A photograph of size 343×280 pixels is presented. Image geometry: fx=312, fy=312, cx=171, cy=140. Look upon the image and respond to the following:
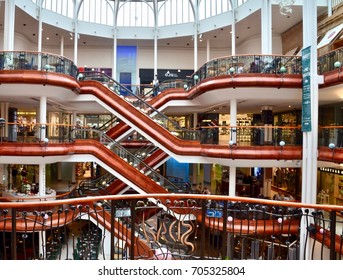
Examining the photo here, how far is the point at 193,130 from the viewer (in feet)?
55.4

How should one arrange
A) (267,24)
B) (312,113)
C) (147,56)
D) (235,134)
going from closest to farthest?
(312,113) < (235,134) < (267,24) < (147,56)

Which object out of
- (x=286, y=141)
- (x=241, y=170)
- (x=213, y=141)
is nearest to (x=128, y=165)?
(x=213, y=141)

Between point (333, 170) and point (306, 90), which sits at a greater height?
point (306, 90)

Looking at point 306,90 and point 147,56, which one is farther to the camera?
point 147,56

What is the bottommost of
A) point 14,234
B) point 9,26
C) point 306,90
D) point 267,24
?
point 14,234

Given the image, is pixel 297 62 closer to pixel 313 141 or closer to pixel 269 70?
pixel 269 70

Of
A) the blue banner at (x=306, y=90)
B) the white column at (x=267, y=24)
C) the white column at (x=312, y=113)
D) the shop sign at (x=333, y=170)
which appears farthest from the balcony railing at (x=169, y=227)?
the white column at (x=267, y=24)

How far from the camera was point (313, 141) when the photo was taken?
44.1 ft

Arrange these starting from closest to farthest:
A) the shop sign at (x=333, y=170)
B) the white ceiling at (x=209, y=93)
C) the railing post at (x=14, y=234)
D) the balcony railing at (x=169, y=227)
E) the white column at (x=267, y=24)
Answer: the railing post at (x=14, y=234)
the balcony railing at (x=169, y=227)
the white ceiling at (x=209, y=93)
the shop sign at (x=333, y=170)
the white column at (x=267, y=24)

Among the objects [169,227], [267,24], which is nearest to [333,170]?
[267,24]

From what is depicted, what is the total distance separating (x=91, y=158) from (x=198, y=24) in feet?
53.0

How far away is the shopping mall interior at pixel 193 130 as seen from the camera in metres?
12.9

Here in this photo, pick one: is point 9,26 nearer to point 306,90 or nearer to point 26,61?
point 26,61

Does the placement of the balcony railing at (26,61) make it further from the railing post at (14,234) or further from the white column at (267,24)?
the white column at (267,24)
